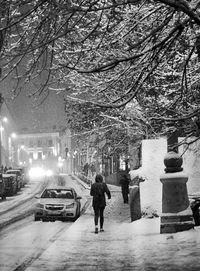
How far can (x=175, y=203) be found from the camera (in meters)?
13.2

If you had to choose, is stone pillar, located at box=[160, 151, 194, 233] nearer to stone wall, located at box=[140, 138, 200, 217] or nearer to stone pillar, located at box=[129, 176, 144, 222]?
stone wall, located at box=[140, 138, 200, 217]

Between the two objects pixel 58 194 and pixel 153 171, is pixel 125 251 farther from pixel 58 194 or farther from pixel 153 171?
pixel 58 194

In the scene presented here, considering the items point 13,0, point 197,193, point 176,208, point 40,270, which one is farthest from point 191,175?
point 13,0

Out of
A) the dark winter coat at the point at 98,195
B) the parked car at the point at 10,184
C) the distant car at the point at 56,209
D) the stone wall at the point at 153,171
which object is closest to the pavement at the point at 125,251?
the dark winter coat at the point at 98,195

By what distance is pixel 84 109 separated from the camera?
20844 millimetres

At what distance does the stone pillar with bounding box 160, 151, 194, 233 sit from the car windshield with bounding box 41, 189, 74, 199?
10.5m

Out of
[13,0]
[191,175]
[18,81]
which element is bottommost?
[191,175]

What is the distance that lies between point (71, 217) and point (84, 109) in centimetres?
447

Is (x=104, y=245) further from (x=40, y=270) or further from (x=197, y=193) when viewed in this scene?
(x=197, y=193)

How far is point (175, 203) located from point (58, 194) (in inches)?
449

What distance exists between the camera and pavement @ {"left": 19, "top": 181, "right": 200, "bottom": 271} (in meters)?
9.30

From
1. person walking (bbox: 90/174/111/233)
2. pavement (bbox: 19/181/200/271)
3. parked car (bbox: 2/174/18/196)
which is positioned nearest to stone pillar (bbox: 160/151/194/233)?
pavement (bbox: 19/181/200/271)

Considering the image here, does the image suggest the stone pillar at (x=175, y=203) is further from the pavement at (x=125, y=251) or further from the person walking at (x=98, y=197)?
the person walking at (x=98, y=197)

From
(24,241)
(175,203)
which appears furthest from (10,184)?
(175,203)
